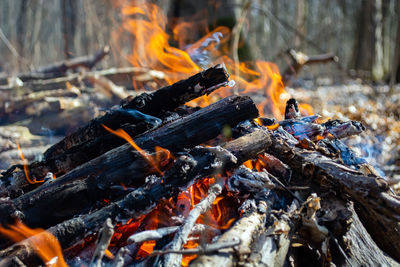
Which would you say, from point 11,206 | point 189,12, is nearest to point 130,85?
point 189,12

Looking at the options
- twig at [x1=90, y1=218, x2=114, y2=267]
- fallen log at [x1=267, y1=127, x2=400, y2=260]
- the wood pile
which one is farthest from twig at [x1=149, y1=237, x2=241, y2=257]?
fallen log at [x1=267, y1=127, x2=400, y2=260]

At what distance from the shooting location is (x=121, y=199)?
6.02ft

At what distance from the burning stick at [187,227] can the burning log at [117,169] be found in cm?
30

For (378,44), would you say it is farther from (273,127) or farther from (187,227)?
(187,227)

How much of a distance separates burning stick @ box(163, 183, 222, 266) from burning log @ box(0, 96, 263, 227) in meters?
0.30

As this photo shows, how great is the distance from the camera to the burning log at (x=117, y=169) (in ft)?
6.24

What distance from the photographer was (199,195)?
2094 millimetres

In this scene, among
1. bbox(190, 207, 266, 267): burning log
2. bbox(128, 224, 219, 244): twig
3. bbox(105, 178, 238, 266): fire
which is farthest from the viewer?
bbox(105, 178, 238, 266): fire

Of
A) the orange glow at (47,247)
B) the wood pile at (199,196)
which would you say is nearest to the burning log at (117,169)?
the wood pile at (199,196)

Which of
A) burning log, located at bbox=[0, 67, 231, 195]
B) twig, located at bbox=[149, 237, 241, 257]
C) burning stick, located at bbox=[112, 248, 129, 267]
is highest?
burning log, located at bbox=[0, 67, 231, 195]

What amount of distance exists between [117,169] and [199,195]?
1.81 feet

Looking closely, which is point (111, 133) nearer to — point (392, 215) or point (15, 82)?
point (392, 215)

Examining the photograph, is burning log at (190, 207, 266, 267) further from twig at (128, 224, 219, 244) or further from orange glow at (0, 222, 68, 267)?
orange glow at (0, 222, 68, 267)

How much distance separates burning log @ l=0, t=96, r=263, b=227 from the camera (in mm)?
1901
